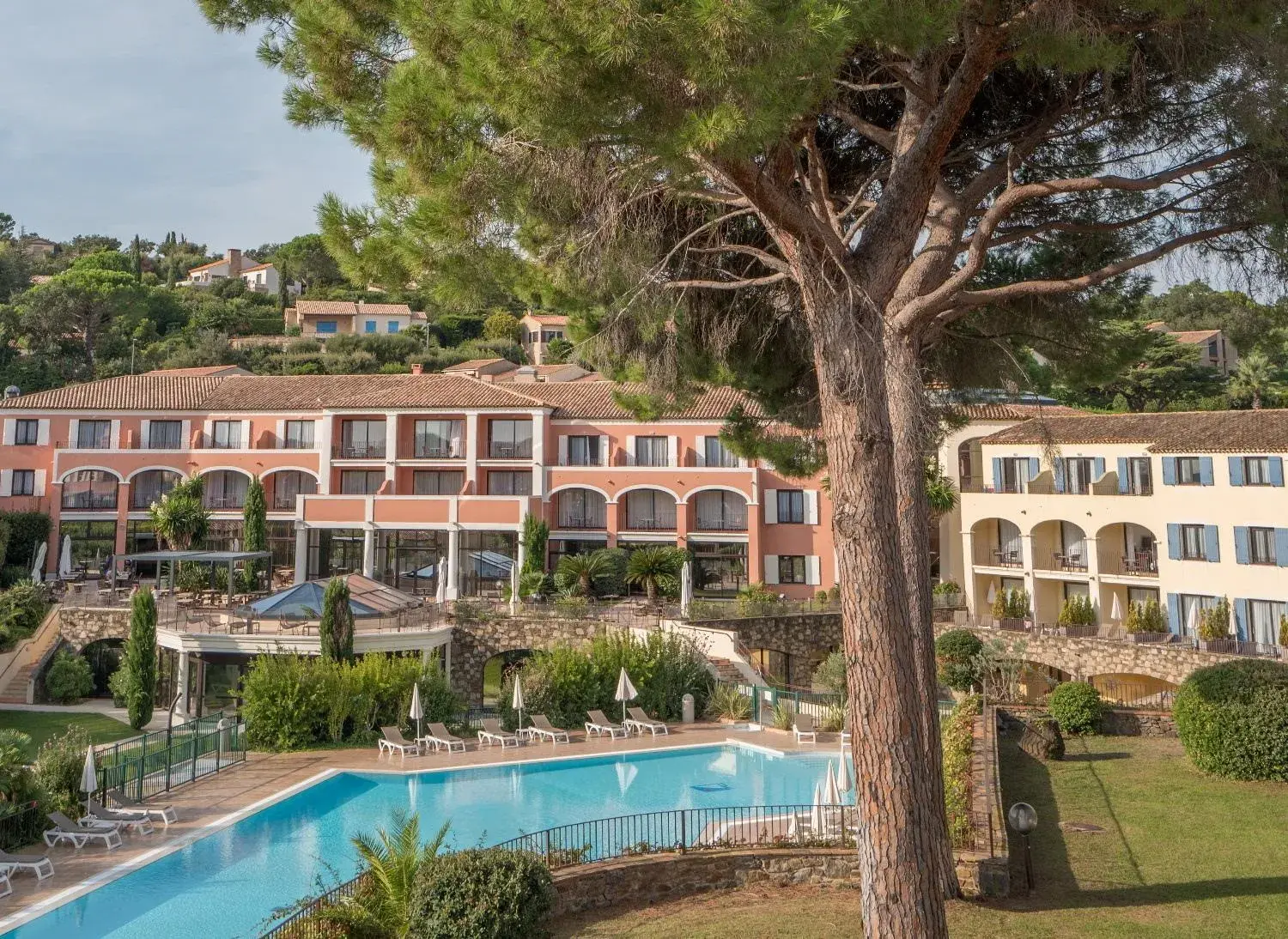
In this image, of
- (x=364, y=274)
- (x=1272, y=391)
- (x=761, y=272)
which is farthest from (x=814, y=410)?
(x=1272, y=391)

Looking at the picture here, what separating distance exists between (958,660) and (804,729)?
631cm

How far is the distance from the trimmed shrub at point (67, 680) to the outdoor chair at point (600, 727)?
54.4 feet

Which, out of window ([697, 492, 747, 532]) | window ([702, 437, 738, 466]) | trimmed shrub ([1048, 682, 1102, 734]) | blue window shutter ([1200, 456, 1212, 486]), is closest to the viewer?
trimmed shrub ([1048, 682, 1102, 734])

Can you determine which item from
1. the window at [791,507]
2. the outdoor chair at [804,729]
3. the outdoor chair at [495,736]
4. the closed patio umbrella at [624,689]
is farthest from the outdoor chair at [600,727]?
the window at [791,507]

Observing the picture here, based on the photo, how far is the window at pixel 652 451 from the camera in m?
36.6

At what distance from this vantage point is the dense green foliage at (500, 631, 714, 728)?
22.2m

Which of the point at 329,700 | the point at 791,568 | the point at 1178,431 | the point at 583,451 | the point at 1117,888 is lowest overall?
the point at 1117,888

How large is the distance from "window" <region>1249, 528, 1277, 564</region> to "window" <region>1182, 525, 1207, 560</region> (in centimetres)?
138

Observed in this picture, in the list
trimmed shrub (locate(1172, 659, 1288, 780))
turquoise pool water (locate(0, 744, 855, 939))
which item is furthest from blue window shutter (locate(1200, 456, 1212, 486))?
turquoise pool water (locate(0, 744, 855, 939))

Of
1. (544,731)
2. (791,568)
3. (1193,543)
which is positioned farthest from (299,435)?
(1193,543)

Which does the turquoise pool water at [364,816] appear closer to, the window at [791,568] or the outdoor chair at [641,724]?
the outdoor chair at [641,724]

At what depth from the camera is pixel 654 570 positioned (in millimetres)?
33156

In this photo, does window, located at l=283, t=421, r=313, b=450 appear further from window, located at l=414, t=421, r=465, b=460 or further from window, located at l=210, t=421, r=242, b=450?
window, located at l=414, t=421, r=465, b=460

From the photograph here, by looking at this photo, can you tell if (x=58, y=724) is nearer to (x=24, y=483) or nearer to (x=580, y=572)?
(x=580, y=572)
